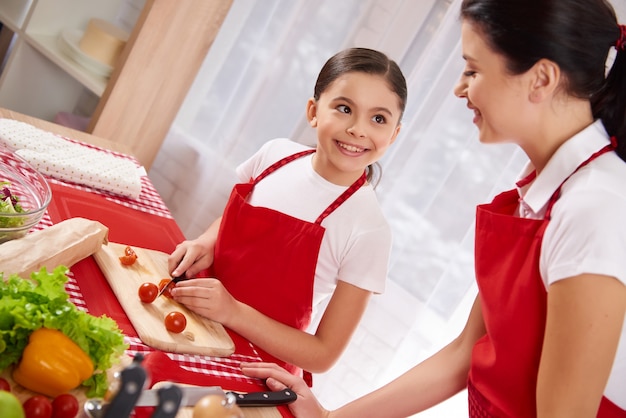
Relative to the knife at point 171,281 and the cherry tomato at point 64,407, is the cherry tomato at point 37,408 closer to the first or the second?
the cherry tomato at point 64,407

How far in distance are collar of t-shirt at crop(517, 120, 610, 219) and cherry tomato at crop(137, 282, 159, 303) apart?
0.72m

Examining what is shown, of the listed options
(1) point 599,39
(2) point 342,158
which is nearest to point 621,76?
(1) point 599,39

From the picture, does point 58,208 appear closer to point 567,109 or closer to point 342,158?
point 342,158

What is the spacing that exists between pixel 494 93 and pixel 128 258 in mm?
786

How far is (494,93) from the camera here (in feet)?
4.02

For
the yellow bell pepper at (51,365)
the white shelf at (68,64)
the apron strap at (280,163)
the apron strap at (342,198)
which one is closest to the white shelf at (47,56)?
the white shelf at (68,64)

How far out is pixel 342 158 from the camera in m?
1.64

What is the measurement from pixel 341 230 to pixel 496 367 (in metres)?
0.52

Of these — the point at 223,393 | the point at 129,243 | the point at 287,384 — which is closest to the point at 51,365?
the point at 223,393

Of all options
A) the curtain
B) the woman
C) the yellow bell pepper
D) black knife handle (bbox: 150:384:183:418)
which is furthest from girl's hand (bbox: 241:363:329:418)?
the curtain

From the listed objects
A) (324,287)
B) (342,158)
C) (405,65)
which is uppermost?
(405,65)

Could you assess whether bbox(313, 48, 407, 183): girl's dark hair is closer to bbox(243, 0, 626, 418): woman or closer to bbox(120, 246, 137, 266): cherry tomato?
bbox(243, 0, 626, 418): woman

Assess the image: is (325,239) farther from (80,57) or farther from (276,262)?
(80,57)

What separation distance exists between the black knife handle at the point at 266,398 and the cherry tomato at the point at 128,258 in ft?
1.31
